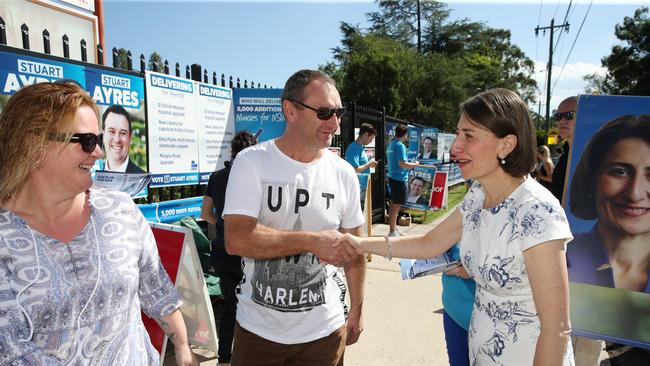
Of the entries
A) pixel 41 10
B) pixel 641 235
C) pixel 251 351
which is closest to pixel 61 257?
pixel 251 351

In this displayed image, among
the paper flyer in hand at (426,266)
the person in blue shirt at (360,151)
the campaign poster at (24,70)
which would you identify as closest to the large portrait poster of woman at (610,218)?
the paper flyer in hand at (426,266)

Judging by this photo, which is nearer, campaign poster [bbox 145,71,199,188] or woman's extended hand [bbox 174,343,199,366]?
woman's extended hand [bbox 174,343,199,366]

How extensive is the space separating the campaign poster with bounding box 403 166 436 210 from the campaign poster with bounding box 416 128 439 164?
15.4ft

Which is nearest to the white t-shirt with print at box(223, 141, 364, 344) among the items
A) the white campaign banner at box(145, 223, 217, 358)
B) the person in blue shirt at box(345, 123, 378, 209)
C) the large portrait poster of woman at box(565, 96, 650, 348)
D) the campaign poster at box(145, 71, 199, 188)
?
the white campaign banner at box(145, 223, 217, 358)

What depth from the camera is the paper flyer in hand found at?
2436 millimetres

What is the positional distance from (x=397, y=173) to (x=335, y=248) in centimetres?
710

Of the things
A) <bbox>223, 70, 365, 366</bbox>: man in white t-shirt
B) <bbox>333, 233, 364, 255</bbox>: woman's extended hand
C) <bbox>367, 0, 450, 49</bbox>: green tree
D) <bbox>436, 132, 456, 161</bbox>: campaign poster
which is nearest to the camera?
<bbox>223, 70, 365, 366</bbox>: man in white t-shirt

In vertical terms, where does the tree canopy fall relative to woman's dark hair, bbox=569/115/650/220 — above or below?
above

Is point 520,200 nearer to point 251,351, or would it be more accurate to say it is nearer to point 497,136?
point 497,136

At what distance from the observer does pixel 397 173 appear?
29.7 ft

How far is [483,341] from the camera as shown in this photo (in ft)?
6.07

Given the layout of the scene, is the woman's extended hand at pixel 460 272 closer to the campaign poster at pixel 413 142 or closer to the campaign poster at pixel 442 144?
the campaign poster at pixel 413 142

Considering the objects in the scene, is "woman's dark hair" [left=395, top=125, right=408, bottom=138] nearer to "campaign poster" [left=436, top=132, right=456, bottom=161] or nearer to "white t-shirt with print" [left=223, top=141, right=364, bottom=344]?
"white t-shirt with print" [left=223, top=141, right=364, bottom=344]

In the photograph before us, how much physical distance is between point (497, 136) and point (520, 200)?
278 mm
